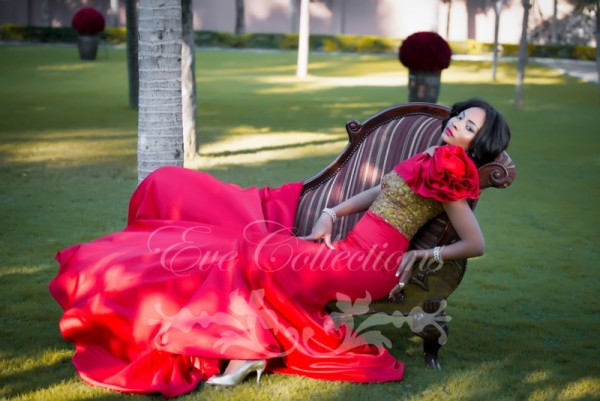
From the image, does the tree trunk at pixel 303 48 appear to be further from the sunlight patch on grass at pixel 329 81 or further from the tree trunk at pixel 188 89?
the tree trunk at pixel 188 89

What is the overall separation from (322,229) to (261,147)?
26.1 ft

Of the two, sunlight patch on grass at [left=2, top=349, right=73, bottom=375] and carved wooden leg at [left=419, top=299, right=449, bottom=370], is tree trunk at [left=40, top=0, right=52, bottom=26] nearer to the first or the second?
sunlight patch on grass at [left=2, top=349, right=73, bottom=375]

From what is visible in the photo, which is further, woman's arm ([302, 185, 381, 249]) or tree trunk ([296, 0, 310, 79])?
tree trunk ([296, 0, 310, 79])

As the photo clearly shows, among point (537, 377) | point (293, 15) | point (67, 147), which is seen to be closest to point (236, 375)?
point (537, 377)

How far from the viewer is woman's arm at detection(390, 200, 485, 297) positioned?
13.9 ft

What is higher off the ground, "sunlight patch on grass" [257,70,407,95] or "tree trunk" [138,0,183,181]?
"tree trunk" [138,0,183,181]

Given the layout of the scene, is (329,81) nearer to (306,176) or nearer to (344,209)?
(306,176)

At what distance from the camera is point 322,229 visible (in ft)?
15.4

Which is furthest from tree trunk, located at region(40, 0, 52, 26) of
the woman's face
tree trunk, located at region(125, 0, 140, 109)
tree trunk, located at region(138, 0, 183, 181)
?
the woman's face

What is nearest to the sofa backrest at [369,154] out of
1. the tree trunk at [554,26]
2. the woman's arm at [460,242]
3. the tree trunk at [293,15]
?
the woman's arm at [460,242]

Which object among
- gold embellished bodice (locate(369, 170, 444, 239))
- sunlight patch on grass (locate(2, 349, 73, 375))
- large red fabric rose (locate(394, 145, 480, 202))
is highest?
large red fabric rose (locate(394, 145, 480, 202))

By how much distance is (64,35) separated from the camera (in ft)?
119

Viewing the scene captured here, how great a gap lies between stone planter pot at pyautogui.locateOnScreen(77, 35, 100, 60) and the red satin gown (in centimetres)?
2501

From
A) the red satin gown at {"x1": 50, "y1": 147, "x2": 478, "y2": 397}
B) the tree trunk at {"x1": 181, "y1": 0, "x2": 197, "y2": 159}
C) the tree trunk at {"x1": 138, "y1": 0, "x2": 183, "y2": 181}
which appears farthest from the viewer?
the tree trunk at {"x1": 181, "y1": 0, "x2": 197, "y2": 159}
